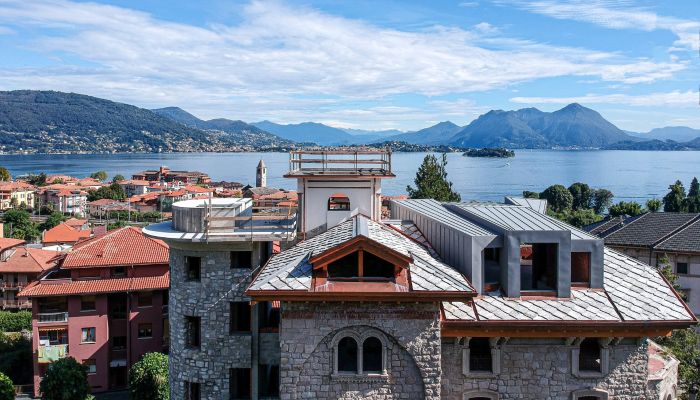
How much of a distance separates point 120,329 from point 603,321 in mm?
33173

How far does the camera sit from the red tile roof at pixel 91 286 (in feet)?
118

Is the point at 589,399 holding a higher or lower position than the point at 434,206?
lower

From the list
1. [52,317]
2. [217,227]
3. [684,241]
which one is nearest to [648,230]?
[684,241]

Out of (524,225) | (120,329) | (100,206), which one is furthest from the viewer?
(100,206)

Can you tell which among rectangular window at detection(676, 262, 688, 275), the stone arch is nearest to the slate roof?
the stone arch

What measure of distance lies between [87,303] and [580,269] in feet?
108

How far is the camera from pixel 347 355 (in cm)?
1426

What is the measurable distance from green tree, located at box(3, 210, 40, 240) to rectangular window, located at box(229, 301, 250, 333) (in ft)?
289

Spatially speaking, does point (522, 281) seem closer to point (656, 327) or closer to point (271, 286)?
point (656, 327)

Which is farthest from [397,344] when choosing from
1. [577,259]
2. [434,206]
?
[434,206]

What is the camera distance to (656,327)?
14.8 metres

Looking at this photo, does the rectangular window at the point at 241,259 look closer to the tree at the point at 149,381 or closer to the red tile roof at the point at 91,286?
the tree at the point at 149,381

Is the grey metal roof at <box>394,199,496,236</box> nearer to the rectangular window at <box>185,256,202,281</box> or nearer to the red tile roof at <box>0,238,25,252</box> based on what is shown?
the rectangular window at <box>185,256,202,281</box>

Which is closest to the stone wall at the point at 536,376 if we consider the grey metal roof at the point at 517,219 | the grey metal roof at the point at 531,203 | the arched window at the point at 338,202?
the grey metal roof at the point at 517,219
